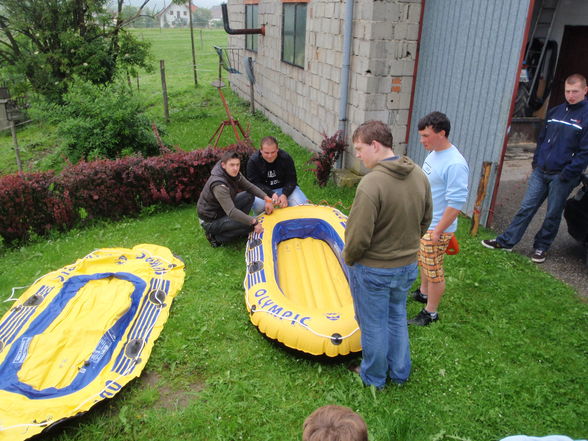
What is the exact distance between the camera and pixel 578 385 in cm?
355

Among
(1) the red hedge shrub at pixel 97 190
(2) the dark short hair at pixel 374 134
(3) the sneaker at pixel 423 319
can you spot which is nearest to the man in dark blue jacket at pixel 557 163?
(3) the sneaker at pixel 423 319

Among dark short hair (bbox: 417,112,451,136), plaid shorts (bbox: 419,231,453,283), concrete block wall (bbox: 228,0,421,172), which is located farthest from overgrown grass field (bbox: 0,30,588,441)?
concrete block wall (bbox: 228,0,421,172)

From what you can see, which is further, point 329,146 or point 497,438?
point 329,146

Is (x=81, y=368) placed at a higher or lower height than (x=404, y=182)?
lower

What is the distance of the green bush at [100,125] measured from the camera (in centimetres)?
866

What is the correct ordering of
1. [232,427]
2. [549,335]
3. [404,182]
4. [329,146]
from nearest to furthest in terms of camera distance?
[404,182] → [232,427] → [549,335] → [329,146]

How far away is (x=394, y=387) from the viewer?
3.54 m

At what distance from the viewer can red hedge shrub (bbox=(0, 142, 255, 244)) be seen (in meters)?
6.28

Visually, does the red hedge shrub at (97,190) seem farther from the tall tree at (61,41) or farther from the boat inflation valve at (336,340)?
the tall tree at (61,41)

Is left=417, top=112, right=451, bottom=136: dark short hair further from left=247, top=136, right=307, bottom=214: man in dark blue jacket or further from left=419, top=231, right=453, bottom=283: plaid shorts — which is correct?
left=247, top=136, right=307, bottom=214: man in dark blue jacket

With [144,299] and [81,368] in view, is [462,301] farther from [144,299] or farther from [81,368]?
[81,368]

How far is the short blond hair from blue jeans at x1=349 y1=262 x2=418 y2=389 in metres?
1.38

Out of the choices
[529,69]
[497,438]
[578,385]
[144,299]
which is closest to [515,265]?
[578,385]

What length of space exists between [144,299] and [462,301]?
3.19 m
